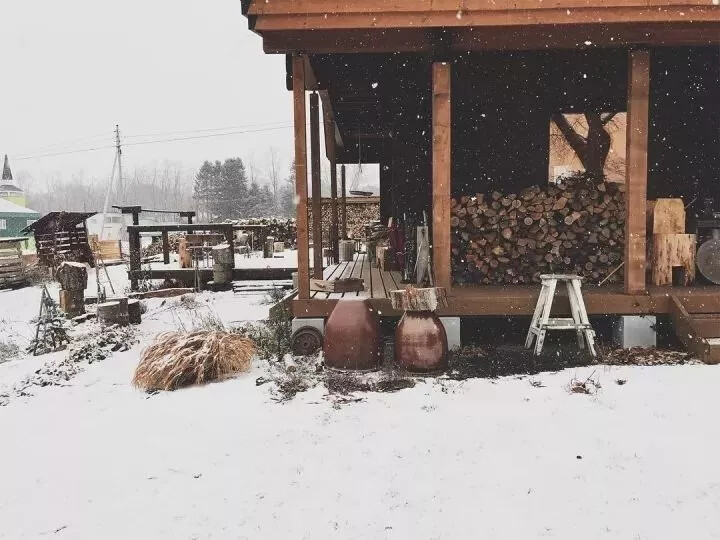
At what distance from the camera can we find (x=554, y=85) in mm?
7887

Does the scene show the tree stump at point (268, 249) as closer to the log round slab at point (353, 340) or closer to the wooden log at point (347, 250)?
the wooden log at point (347, 250)

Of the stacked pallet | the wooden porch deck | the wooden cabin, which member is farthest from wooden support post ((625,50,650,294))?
the stacked pallet

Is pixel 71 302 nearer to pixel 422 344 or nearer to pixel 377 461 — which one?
pixel 422 344

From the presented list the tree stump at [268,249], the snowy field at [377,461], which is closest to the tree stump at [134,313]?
the snowy field at [377,461]

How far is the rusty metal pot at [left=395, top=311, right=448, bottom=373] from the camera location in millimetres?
5109

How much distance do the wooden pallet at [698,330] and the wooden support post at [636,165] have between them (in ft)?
1.31

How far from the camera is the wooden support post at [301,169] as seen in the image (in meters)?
5.74

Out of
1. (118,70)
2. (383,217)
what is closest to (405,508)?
(383,217)

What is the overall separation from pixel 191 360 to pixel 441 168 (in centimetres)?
303

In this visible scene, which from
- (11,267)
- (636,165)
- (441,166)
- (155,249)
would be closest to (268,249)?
(155,249)

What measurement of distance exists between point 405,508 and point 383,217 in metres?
11.7

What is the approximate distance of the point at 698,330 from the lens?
5422mm

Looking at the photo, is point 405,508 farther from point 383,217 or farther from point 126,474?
point 383,217

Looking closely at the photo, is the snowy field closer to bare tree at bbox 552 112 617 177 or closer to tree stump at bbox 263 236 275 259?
bare tree at bbox 552 112 617 177
